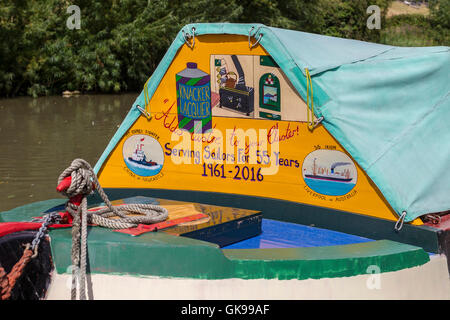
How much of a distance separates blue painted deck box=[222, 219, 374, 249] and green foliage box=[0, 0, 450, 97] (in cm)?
1741

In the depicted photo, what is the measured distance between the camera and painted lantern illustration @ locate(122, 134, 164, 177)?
18.3 ft

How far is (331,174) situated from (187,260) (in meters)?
1.42

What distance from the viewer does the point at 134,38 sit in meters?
21.8

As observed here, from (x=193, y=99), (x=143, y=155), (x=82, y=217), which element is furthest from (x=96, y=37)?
(x=82, y=217)

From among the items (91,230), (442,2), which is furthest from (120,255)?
(442,2)

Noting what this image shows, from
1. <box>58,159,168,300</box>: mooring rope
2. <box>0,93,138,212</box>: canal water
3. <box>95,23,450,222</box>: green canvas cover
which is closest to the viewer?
<box>58,159,168,300</box>: mooring rope

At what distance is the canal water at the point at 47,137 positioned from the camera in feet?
32.2

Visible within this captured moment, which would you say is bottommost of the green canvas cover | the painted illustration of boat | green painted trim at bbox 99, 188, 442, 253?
green painted trim at bbox 99, 188, 442, 253

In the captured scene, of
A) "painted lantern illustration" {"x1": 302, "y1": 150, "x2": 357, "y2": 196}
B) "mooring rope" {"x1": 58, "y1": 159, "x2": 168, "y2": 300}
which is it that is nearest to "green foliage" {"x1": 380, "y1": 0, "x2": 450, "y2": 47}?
"painted lantern illustration" {"x1": 302, "y1": 150, "x2": 357, "y2": 196}

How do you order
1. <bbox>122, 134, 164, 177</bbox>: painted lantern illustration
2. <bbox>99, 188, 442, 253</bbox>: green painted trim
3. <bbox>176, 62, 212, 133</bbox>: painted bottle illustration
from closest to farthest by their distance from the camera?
<bbox>99, 188, 442, 253</bbox>: green painted trim
<bbox>176, 62, 212, 133</bbox>: painted bottle illustration
<bbox>122, 134, 164, 177</bbox>: painted lantern illustration

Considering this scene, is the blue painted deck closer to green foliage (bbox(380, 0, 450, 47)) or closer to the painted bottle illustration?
the painted bottle illustration

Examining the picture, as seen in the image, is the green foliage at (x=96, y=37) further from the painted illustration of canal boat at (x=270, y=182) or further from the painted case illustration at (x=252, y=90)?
the painted case illustration at (x=252, y=90)
